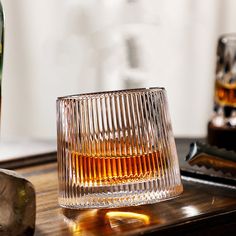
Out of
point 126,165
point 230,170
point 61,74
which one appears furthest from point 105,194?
point 61,74

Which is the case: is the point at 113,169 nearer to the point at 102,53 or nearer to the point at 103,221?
the point at 103,221

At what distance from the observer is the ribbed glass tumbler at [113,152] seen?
1.88 feet

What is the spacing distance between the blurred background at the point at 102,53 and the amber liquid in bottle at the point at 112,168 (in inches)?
40.1

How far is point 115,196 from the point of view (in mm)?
568

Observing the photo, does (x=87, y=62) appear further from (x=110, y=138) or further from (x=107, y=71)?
(x=110, y=138)

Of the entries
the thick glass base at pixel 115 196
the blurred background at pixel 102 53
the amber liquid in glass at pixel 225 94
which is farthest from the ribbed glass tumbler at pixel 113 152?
the blurred background at pixel 102 53

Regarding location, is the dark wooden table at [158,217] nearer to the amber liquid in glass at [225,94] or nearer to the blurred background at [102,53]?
the amber liquid in glass at [225,94]

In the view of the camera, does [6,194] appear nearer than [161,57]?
Yes

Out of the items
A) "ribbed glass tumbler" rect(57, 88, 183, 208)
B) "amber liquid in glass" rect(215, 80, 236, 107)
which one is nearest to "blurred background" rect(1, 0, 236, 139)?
"amber liquid in glass" rect(215, 80, 236, 107)

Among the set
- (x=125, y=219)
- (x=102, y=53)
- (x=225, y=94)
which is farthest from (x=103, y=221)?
(x=102, y=53)

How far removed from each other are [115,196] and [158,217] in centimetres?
6

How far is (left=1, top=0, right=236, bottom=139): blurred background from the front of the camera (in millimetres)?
1589

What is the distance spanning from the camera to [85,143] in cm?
58

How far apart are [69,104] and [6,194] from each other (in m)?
0.13
